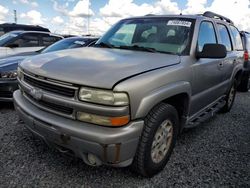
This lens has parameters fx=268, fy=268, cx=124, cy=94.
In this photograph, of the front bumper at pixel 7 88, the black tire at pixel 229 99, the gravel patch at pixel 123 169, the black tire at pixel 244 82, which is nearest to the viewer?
the gravel patch at pixel 123 169

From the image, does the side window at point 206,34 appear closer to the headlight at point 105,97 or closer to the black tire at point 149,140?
the black tire at point 149,140

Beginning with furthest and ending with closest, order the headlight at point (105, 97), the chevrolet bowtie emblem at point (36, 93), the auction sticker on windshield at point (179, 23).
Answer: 1. the auction sticker on windshield at point (179, 23)
2. the chevrolet bowtie emblem at point (36, 93)
3. the headlight at point (105, 97)

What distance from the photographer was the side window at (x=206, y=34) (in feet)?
11.9

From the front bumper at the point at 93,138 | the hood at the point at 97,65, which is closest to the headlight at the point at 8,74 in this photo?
the hood at the point at 97,65

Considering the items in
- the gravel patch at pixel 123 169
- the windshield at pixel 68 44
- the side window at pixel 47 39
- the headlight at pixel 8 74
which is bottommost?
the gravel patch at pixel 123 169

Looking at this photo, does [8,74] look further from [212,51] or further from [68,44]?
[212,51]

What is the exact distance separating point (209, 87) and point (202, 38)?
726mm

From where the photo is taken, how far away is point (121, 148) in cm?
228

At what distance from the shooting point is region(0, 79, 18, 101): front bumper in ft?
15.2

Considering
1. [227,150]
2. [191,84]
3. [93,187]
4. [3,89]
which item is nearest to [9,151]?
[93,187]

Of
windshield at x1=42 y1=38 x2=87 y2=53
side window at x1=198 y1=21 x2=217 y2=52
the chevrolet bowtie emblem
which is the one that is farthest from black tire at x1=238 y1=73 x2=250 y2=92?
the chevrolet bowtie emblem

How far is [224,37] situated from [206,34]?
1.00 metres

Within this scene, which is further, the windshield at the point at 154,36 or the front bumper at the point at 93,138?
the windshield at the point at 154,36

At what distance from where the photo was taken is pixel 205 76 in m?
3.66
